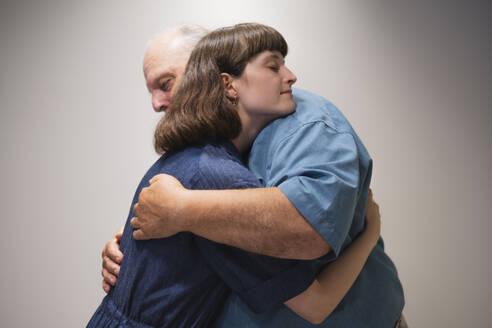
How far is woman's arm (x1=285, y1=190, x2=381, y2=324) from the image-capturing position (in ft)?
2.11

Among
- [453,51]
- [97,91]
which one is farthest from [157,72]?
[453,51]

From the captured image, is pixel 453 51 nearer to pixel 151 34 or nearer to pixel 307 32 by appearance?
pixel 307 32

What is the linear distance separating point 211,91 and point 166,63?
392mm

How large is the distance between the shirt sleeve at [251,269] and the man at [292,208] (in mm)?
42

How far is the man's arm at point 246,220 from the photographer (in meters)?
0.58

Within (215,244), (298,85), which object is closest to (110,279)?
(215,244)

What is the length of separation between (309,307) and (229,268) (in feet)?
0.53

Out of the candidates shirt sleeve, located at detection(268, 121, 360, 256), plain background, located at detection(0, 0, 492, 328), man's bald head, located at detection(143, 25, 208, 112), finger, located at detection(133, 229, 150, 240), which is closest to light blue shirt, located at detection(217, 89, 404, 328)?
shirt sleeve, located at detection(268, 121, 360, 256)

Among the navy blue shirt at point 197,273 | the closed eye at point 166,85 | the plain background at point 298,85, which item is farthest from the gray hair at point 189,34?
the navy blue shirt at point 197,273

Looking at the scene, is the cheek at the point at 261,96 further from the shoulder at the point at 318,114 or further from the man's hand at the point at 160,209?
the man's hand at the point at 160,209

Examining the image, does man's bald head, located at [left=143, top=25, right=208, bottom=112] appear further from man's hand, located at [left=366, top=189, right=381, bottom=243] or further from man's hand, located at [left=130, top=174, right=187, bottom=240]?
man's hand, located at [left=366, top=189, right=381, bottom=243]

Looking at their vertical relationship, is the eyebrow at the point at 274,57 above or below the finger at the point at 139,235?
above

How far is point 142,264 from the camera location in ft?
2.22

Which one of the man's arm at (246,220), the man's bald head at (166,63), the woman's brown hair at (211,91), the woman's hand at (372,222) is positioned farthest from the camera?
the man's bald head at (166,63)
